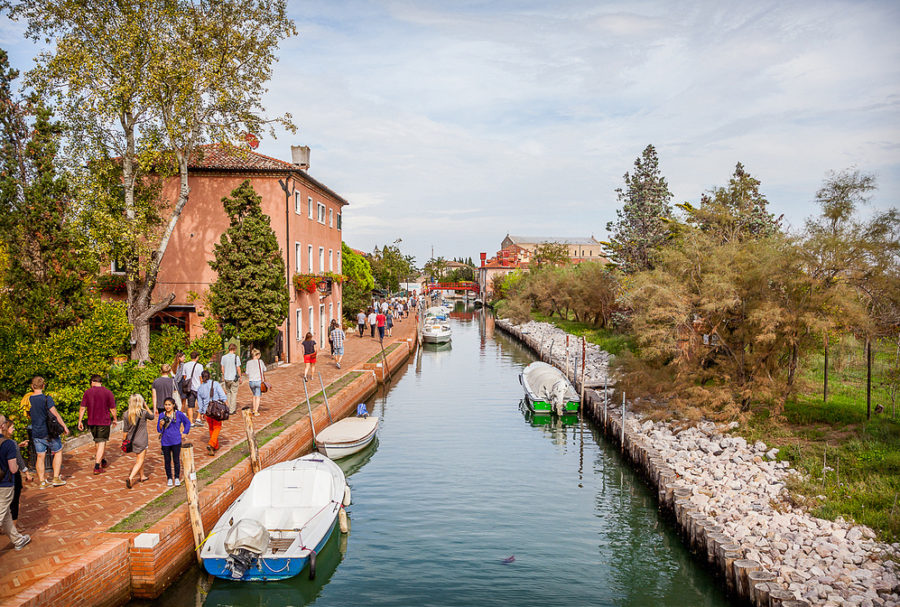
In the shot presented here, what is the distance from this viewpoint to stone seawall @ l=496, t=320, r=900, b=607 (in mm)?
8617

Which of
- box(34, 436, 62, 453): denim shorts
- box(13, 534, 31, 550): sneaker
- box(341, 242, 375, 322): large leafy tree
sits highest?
box(341, 242, 375, 322): large leafy tree

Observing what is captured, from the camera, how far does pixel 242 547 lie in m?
9.43

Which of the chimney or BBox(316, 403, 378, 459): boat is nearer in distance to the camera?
BBox(316, 403, 378, 459): boat

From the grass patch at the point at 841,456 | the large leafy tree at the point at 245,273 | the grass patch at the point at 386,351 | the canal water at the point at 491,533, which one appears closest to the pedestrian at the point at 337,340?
the grass patch at the point at 386,351

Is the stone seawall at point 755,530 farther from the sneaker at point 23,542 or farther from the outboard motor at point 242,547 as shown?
the sneaker at point 23,542

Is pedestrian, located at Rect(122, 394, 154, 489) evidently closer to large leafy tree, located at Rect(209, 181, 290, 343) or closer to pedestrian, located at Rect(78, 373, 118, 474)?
pedestrian, located at Rect(78, 373, 118, 474)

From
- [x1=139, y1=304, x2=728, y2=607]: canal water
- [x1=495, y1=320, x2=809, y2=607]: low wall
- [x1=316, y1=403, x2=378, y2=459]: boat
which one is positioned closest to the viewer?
[x1=495, y1=320, x2=809, y2=607]: low wall

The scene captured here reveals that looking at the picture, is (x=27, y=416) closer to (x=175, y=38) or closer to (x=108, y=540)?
(x=108, y=540)

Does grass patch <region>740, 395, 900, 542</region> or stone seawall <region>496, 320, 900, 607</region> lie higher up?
grass patch <region>740, 395, 900, 542</region>

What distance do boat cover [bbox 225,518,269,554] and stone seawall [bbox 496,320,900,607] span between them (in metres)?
7.54

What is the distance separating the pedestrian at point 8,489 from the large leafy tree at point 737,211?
63.5 feet

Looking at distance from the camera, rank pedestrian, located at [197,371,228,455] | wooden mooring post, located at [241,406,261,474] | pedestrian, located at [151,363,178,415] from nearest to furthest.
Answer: wooden mooring post, located at [241,406,261,474], pedestrian, located at [151,363,178,415], pedestrian, located at [197,371,228,455]

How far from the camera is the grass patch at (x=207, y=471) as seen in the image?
9377mm

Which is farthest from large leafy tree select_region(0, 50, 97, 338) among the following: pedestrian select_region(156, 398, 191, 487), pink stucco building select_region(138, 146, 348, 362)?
pink stucco building select_region(138, 146, 348, 362)
